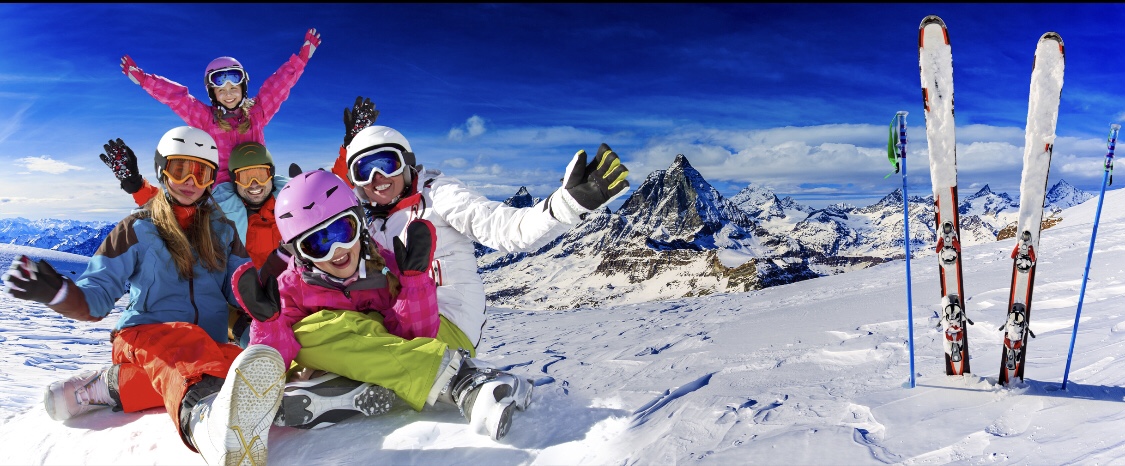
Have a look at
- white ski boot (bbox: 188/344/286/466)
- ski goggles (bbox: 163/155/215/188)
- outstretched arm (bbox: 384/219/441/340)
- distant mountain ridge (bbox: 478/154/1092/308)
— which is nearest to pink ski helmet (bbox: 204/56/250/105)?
ski goggles (bbox: 163/155/215/188)

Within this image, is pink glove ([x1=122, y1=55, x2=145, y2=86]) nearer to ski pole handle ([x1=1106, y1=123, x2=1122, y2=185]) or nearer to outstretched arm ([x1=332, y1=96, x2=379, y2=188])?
outstretched arm ([x1=332, y1=96, x2=379, y2=188])

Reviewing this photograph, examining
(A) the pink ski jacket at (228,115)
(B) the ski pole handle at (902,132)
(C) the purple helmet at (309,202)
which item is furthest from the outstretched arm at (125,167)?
(B) the ski pole handle at (902,132)

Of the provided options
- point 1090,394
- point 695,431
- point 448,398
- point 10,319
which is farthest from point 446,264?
point 10,319

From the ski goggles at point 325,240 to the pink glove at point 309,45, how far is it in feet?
11.6

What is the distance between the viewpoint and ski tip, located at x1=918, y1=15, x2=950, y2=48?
2.94 m

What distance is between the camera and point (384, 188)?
3461 millimetres

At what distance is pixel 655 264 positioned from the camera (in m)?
137

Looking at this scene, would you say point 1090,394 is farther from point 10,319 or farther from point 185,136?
point 10,319

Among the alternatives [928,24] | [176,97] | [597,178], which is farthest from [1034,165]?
[176,97]

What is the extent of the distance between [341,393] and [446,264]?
0.92 metres

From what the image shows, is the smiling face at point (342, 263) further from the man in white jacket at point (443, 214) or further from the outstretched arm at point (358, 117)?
the outstretched arm at point (358, 117)

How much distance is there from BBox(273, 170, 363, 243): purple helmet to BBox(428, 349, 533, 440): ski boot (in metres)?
0.86

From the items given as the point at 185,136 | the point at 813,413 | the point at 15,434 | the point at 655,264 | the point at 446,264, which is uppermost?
the point at 185,136

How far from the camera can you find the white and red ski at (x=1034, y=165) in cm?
280
